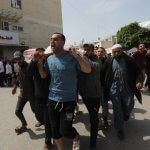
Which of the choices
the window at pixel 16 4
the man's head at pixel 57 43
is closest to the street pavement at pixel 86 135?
the man's head at pixel 57 43

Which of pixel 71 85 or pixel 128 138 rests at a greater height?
pixel 71 85

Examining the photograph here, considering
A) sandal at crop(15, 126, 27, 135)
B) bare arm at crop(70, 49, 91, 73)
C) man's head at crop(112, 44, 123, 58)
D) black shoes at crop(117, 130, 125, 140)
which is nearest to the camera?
bare arm at crop(70, 49, 91, 73)

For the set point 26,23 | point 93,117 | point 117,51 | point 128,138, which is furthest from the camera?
point 26,23

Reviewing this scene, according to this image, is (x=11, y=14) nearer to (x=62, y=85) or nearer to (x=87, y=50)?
(x=87, y=50)

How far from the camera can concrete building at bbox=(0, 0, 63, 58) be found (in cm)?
2662

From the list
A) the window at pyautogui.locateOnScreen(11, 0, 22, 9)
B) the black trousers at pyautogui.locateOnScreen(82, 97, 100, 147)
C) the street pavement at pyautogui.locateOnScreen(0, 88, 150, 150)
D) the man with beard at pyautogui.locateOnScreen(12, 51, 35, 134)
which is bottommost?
the street pavement at pyautogui.locateOnScreen(0, 88, 150, 150)

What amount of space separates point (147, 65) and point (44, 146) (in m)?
6.88

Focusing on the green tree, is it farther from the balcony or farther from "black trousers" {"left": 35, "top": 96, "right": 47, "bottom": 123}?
"black trousers" {"left": 35, "top": 96, "right": 47, "bottom": 123}

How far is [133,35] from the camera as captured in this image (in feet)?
150

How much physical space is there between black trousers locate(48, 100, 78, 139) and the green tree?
134ft

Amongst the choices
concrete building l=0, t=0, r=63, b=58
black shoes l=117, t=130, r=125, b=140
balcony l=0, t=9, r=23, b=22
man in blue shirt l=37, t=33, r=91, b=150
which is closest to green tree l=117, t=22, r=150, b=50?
concrete building l=0, t=0, r=63, b=58

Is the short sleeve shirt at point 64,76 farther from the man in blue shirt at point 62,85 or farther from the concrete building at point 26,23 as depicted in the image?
the concrete building at point 26,23

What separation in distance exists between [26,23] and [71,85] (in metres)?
27.6

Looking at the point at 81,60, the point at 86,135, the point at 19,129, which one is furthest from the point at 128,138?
the point at 19,129
